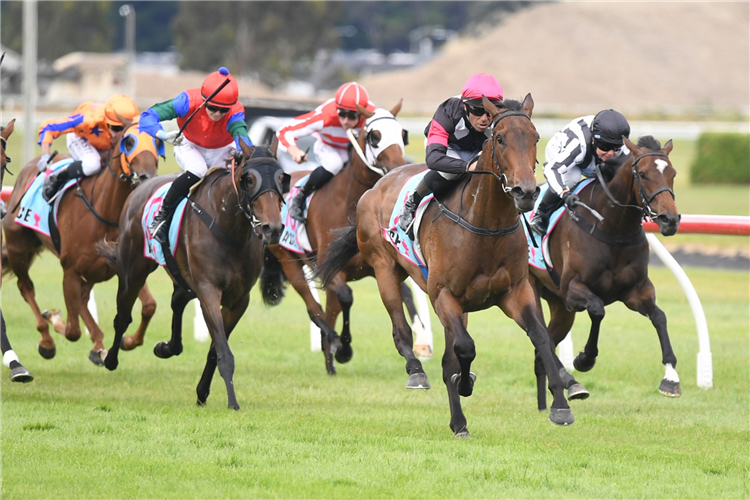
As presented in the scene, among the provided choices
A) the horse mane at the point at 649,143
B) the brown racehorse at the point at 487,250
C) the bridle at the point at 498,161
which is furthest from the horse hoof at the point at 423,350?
the bridle at the point at 498,161

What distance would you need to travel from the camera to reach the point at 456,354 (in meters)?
5.77

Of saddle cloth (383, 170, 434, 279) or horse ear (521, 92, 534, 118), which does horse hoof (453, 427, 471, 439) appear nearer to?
saddle cloth (383, 170, 434, 279)

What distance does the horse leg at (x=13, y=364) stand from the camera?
657cm

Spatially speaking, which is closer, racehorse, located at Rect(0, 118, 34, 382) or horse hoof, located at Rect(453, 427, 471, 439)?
horse hoof, located at Rect(453, 427, 471, 439)

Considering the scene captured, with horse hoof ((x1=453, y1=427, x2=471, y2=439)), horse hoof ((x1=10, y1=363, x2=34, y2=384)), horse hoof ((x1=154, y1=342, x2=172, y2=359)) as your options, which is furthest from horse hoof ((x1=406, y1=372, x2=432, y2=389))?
horse hoof ((x1=10, y1=363, x2=34, y2=384))

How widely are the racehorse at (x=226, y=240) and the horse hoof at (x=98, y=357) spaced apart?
2.91ft

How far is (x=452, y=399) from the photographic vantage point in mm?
6016

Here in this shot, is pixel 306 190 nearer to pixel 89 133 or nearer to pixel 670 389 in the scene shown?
pixel 89 133

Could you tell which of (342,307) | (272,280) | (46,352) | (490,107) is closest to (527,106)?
(490,107)

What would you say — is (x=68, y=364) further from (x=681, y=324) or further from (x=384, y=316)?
(x=681, y=324)

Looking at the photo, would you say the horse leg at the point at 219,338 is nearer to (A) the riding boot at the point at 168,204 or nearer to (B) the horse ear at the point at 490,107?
(A) the riding boot at the point at 168,204

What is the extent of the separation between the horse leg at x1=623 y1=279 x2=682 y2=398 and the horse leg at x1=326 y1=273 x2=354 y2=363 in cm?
204

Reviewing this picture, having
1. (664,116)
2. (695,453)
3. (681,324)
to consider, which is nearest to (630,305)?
(695,453)

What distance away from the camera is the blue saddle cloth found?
7.23m
